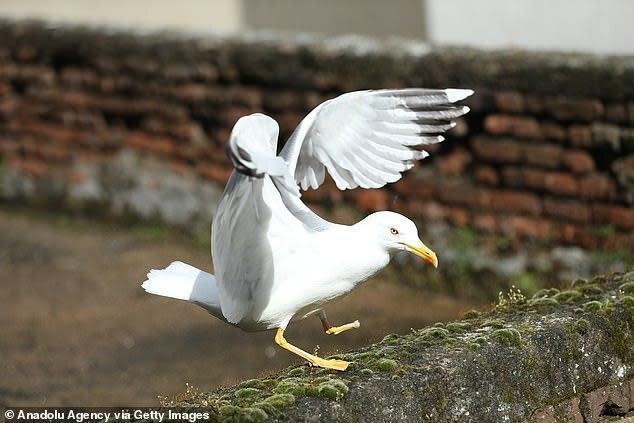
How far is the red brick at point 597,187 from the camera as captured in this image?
19.3 feet

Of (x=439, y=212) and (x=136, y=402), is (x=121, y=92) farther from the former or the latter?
(x=136, y=402)

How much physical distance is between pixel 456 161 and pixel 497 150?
282 millimetres

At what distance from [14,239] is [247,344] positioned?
276 cm

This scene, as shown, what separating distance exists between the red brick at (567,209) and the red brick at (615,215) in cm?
5

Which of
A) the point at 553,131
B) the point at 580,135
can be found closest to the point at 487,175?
the point at 553,131

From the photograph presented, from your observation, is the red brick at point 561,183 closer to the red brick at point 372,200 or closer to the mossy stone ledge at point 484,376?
the red brick at point 372,200

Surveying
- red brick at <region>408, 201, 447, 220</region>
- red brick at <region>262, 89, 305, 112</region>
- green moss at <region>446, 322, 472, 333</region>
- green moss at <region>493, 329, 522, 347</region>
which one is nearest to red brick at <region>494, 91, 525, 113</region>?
red brick at <region>408, 201, 447, 220</region>

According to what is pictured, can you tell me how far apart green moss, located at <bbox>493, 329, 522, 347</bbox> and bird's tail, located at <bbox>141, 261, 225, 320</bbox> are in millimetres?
749

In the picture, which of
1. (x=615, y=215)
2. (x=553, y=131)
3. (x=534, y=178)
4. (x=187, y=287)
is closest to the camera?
(x=187, y=287)

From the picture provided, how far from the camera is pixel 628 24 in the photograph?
6.18m

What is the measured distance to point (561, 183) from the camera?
19.9ft

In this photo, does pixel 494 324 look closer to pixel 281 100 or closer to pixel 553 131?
pixel 553 131

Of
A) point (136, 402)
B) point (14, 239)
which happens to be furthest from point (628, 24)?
point (14, 239)

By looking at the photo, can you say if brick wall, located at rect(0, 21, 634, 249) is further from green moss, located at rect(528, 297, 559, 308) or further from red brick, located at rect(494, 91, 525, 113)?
green moss, located at rect(528, 297, 559, 308)
